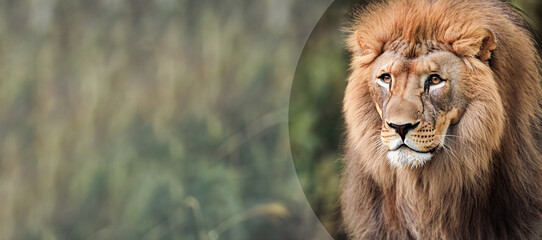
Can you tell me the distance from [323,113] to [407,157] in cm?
30

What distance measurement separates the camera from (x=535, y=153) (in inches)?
47.4

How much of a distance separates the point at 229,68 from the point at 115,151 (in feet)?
1.49

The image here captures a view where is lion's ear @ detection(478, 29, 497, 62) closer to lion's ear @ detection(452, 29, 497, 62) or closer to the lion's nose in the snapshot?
lion's ear @ detection(452, 29, 497, 62)

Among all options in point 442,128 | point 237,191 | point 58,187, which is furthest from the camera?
point 58,187

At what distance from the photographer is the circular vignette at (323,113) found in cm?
135

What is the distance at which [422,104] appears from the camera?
1128mm

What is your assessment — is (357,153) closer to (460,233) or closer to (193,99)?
(460,233)

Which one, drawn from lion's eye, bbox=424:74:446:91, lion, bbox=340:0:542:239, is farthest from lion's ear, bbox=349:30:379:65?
lion's eye, bbox=424:74:446:91

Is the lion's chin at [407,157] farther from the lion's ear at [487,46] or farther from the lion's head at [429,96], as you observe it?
the lion's ear at [487,46]

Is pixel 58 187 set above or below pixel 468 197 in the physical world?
above

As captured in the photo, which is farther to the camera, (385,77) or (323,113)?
(323,113)

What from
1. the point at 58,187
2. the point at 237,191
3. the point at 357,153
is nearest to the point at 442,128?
the point at 357,153

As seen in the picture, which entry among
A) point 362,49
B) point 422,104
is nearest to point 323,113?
point 362,49

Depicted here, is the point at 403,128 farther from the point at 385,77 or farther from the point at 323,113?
the point at 323,113
